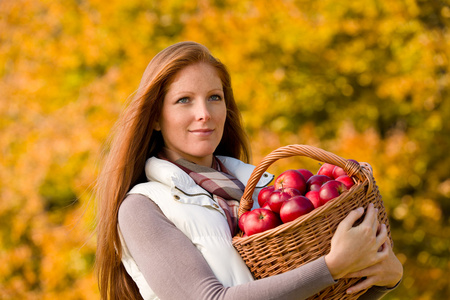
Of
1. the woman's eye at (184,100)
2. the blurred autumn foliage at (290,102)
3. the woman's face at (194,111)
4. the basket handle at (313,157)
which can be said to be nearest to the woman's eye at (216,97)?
the woman's face at (194,111)

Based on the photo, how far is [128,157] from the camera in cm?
210

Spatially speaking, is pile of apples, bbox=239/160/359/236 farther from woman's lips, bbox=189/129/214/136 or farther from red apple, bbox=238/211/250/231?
woman's lips, bbox=189/129/214/136

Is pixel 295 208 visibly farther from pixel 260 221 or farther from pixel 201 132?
pixel 201 132

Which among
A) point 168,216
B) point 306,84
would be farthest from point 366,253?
point 306,84

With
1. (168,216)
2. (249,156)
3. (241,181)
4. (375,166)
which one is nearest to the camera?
(168,216)

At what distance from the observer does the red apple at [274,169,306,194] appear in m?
1.87

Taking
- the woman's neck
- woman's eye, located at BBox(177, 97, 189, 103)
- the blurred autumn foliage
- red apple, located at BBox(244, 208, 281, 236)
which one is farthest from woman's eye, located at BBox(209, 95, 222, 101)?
the blurred autumn foliage

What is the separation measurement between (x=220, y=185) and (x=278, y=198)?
1.23ft

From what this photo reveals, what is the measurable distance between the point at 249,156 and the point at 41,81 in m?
5.44

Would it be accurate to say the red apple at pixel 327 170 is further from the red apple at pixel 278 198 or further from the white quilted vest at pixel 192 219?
the white quilted vest at pixel 192 219

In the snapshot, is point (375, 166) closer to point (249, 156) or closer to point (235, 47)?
point (235, 47)

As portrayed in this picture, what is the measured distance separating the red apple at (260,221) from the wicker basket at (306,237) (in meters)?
0.03

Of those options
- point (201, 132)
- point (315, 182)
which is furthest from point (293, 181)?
point (201, 132)

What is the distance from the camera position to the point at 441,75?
5734mm
